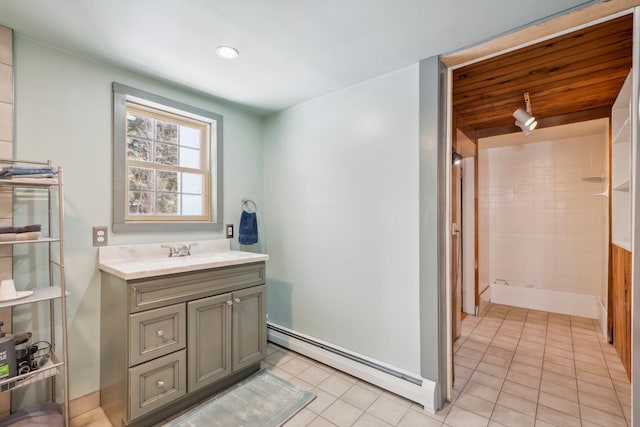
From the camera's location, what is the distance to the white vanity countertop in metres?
1.63

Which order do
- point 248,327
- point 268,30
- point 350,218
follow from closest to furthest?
1. point 268,30
2. point 248,327
3. point 350,218

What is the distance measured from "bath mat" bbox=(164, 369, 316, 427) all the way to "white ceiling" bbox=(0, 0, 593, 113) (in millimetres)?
2229

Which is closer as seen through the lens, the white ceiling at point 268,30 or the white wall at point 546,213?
the white ceiling at point 268,30

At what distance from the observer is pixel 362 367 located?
2141 millimetres

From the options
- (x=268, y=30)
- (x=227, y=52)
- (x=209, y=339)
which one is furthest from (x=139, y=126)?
(x=209, y=339)

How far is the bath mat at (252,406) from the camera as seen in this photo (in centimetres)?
170

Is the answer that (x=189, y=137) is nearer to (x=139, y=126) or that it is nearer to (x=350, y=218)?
(x=139, y=126)

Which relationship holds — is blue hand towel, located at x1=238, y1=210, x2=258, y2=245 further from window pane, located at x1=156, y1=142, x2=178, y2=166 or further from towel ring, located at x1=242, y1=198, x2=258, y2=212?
window pane, located at x1=156, y1=142, x2=178, y2=166

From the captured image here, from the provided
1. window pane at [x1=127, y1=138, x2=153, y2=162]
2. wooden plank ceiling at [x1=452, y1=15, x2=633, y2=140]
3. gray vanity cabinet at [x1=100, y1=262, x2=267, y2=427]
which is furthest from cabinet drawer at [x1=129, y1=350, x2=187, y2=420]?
wooden plank ceiling at [x1=452, y1=15, x2=633, y2=140]

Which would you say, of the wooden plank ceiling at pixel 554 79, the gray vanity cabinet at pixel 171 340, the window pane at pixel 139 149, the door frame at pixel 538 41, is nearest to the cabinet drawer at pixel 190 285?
the gray vanity cabinet at pixel 171 340

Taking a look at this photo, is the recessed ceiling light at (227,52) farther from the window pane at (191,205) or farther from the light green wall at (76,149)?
the window pane at (191,205)

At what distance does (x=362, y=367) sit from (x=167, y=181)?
2119mm

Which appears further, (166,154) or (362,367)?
(166,154)

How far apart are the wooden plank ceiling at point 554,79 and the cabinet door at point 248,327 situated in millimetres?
2250
